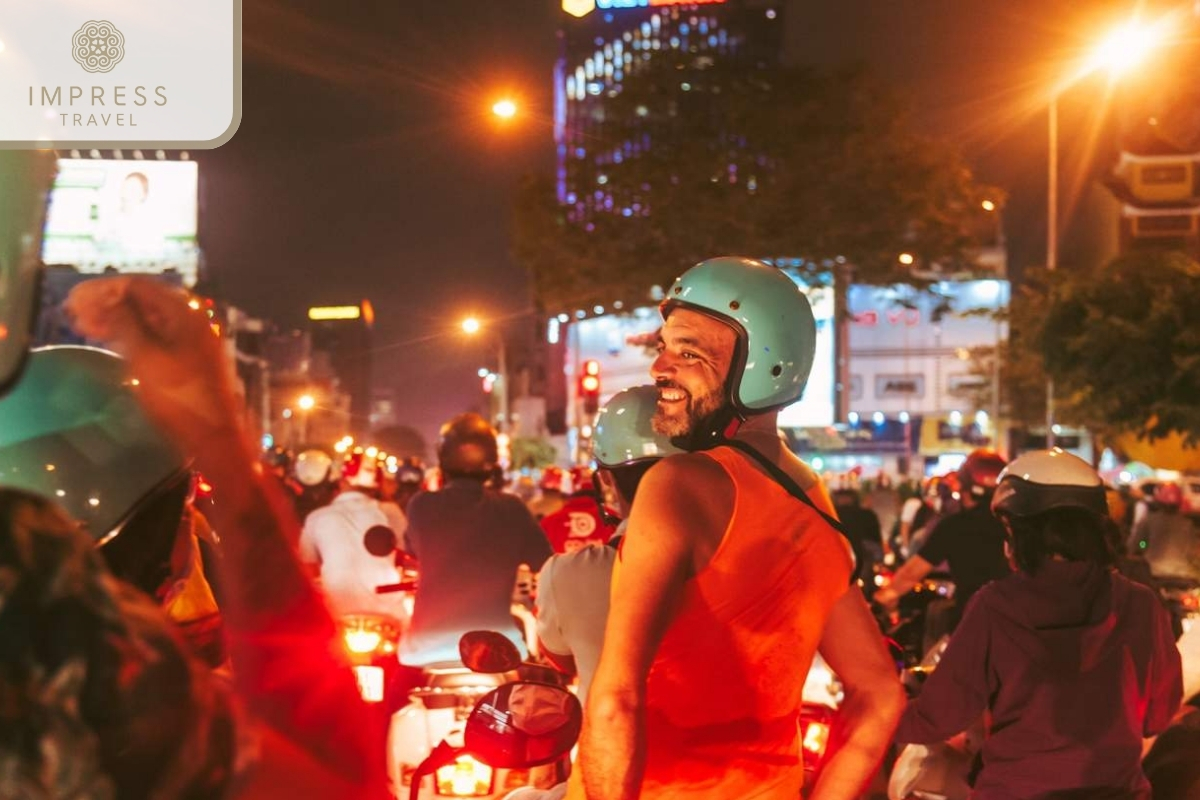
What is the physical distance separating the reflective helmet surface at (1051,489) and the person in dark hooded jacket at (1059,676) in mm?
31

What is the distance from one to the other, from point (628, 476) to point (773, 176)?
947 inches

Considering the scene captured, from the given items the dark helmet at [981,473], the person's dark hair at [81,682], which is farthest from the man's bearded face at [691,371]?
the dark helmet at [981,473]

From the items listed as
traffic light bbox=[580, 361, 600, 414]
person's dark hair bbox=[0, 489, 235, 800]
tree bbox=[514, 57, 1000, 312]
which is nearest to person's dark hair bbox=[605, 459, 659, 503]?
person's dark hair bbox=[0, 489, 235, 800]

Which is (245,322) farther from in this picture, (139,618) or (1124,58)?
(139,618)

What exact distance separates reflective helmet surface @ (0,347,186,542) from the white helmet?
32.8 feet

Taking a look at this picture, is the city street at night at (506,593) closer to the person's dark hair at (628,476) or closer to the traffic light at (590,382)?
the person's dark hair at (628,476)

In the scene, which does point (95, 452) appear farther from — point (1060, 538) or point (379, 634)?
point (379, 634)

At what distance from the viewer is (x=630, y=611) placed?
2.77m

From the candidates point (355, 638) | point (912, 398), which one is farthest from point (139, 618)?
point (912, 398)

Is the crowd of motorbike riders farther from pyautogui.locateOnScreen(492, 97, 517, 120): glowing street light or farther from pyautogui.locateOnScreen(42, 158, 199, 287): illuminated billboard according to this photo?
pyautogui.locateOnScreen(42, 158, 199, 287): illuminated billboard

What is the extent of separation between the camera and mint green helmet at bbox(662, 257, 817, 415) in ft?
10.4

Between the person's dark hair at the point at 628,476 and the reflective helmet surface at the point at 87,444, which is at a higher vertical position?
the reflective helmet surface at the point at 87,444

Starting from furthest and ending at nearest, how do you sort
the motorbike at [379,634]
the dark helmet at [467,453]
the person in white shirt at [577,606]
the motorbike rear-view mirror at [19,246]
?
1. the dark helmet at [467,453]
2. the motorbike at [379,634]
3. the person in white shirt at [577,606]
4. the motorbike rear-view mirror at [19,246]

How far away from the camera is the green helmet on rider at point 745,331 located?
10.4 feet
